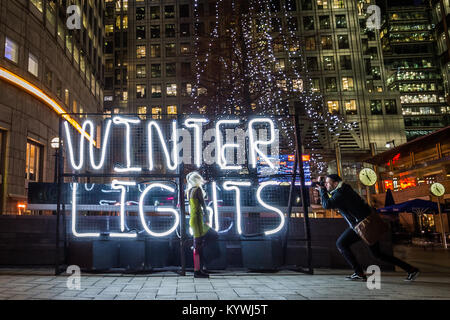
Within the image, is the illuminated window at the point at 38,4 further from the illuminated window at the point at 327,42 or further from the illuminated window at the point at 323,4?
the illuminated window at the point at 323,4

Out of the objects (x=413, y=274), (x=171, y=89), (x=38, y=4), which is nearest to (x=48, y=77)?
(x=38, y=4)

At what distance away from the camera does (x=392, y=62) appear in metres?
91.1

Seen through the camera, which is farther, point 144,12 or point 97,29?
point 144,12

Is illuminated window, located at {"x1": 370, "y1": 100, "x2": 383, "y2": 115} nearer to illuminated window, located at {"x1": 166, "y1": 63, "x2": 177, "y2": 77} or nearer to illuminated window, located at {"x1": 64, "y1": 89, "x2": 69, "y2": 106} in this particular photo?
illuminated window, located at {"x1": 166, "y1": 63, "x2": 177, "y2": 77}

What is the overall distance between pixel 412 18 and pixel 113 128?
105 m

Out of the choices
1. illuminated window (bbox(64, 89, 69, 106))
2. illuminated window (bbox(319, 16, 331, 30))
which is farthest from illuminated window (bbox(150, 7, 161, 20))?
illuminated window (bbox(64, 89, 69, 106))

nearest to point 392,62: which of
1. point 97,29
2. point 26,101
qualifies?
point 97,29

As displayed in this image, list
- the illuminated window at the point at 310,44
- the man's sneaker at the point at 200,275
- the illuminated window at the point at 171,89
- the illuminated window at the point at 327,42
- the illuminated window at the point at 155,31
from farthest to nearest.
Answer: the illuminated window at the point at 155,31
the illuminated window at the point at 171,89
the illuminated window at the point at 327,42
the illuminated window at the point at 310,44
the man's sneaker at the point at 200,275

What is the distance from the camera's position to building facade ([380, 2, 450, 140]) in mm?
88688

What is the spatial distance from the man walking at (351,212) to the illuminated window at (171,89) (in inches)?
1947

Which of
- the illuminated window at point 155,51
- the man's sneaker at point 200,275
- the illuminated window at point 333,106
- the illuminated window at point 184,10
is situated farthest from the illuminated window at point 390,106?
the man's sneaker at point 200,275

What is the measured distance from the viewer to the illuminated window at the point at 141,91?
54094mm

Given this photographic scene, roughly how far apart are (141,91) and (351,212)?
5203 cm

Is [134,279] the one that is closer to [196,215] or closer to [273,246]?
[196,215]
